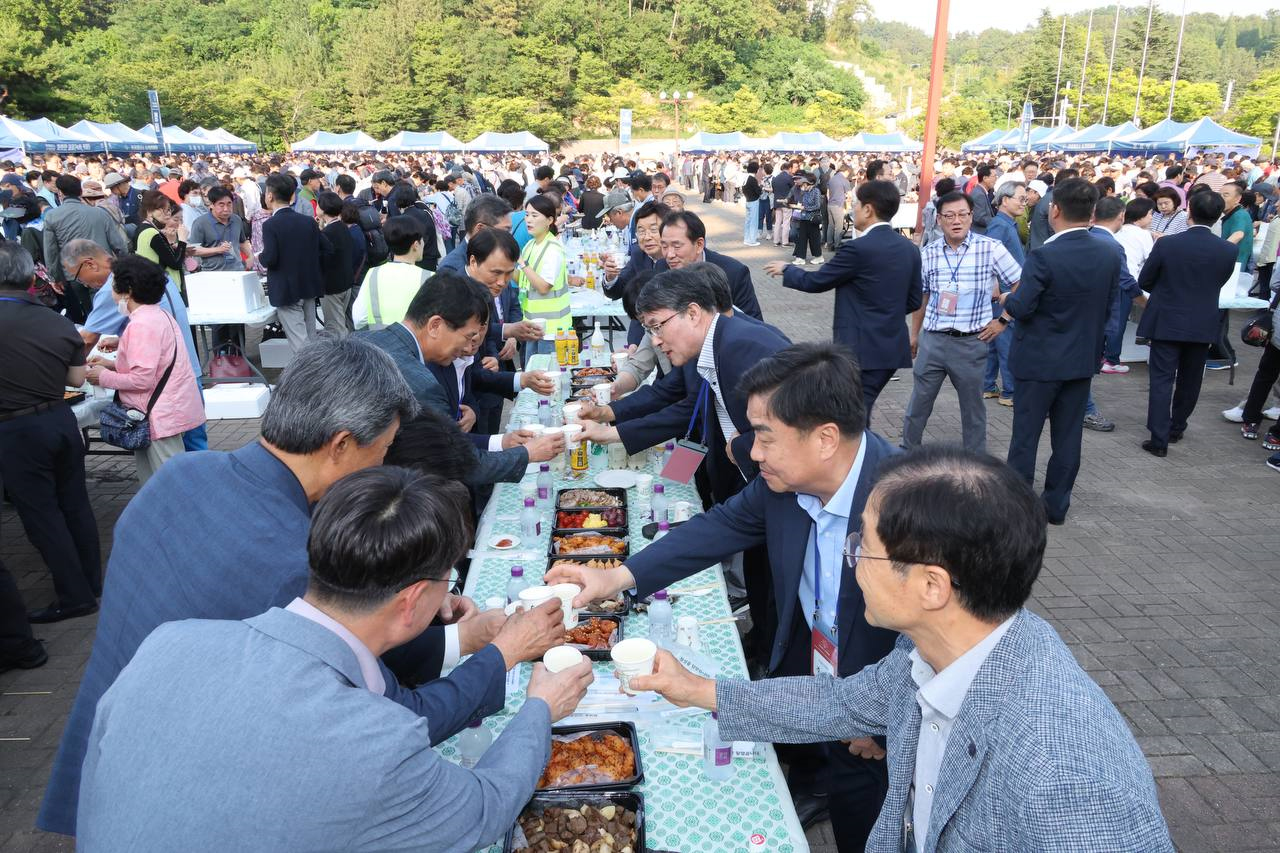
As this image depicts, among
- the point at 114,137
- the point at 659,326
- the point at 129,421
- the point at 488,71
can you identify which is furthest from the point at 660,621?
the point at 488,71

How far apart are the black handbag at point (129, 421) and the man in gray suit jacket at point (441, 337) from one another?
6.36ft

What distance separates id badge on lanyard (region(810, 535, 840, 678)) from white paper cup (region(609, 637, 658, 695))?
56 cm

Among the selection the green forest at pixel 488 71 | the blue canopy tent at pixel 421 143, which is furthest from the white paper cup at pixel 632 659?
the green forest at pixel 488 71

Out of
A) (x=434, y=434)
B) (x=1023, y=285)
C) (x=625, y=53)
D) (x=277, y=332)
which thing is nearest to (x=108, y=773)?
(x=434, y=434)

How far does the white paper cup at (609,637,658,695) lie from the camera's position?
2.13m

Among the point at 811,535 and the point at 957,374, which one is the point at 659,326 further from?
the point at 957,374

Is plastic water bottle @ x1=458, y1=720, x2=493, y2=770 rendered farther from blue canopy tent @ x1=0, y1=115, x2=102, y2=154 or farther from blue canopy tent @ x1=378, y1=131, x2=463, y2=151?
blue canopy tent @ x1=378, y1=131, x2=463, y2=151

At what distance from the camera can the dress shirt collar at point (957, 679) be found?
1445 mm

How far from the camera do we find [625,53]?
59.5 meters

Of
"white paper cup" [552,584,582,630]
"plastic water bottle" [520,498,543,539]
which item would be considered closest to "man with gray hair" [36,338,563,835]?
"white paper cup" [552,584,582,630]

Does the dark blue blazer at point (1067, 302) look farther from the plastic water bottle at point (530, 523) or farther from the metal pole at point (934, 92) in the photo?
the metal pole at point (934, 92)

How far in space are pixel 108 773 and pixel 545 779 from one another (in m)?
1.03

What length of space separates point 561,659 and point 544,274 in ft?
17.2

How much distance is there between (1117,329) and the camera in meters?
8.89
